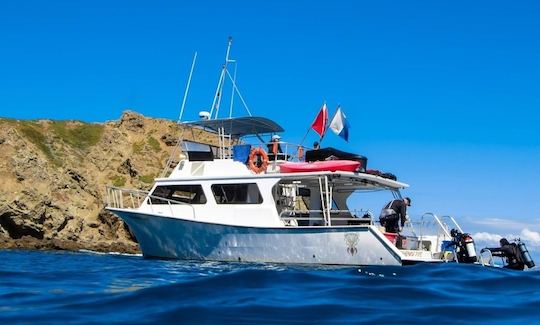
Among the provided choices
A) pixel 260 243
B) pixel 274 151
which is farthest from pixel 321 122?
pixel 260 243

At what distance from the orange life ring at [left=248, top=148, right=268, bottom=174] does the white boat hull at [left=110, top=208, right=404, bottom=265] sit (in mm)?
2300

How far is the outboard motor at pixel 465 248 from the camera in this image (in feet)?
51.4

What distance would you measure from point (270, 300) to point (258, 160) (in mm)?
12228

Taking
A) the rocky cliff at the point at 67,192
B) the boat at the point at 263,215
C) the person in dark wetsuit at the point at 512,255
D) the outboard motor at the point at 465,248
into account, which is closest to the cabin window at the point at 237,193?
the boat at the point at 263,215

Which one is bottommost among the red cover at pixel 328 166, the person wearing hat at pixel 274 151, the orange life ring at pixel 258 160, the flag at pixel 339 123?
the red cover at pixel 328 166

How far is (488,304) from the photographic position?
275 inches

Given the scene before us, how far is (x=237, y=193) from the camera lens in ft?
60.2

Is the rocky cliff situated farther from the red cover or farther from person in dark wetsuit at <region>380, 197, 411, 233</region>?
person in dark wetsuit at <region>380, 197, 411, 233</region>

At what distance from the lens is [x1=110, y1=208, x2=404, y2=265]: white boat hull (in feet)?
52.4

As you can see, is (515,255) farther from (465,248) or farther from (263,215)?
(263,215)

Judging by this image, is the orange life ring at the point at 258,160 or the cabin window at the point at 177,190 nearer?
the orange life ring at the point at 258,160

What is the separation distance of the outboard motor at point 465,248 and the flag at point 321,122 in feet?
19.9

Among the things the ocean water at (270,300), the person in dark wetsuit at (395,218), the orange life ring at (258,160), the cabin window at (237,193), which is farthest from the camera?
the orange life ring at (258,160)

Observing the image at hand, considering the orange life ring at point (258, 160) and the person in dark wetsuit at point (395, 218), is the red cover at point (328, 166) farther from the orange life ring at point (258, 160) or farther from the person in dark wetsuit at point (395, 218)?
the person in dark wetsuit at point (395, 218)
